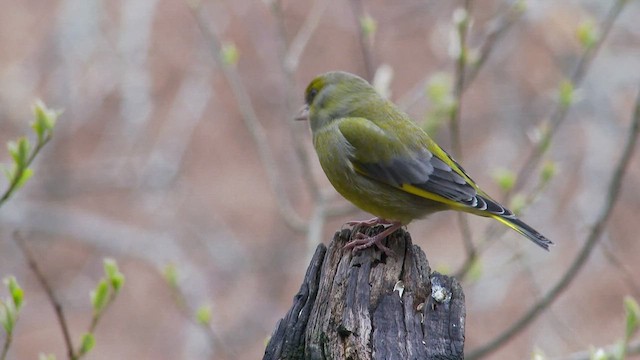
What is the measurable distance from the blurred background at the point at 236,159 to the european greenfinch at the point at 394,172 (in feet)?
7.78

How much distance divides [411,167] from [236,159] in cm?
638

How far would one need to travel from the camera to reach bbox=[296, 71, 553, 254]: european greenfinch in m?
3.89

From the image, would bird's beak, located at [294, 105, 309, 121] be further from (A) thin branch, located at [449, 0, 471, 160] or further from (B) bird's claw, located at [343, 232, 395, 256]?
(B) bird's claw, located at [343, 232, 395, 256]

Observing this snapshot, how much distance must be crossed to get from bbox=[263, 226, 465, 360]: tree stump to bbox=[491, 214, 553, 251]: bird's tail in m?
0.93

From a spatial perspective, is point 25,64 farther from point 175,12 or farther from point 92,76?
point 175,12

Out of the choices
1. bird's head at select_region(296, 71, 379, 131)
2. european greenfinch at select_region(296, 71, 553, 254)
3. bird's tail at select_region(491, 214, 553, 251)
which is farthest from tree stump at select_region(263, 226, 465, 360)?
bird's head at select_region(296, 71, 379, 131)

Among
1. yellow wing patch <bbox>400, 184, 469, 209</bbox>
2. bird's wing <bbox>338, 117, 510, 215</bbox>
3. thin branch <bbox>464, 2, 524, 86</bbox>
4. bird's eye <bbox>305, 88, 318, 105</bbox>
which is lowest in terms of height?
yellow wing patch <bbox>400, 184, 469, 209</bbox>

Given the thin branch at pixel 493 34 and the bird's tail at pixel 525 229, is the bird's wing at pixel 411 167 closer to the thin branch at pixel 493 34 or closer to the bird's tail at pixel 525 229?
the bird's tail at pixel 525 229

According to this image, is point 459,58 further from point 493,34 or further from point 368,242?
point 368,242

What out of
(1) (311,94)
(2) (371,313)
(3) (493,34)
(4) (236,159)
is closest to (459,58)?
(3) (493,34)

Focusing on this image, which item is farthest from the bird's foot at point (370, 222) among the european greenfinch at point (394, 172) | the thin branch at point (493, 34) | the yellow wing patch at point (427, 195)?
the thin branch at point (493, 34)

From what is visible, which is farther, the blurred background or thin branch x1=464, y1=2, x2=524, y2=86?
the blurred background

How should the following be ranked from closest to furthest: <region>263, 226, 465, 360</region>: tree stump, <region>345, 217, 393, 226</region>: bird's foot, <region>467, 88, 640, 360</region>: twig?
<region>263, 226, 465, 360</region>: tree stump
<region>345, 217, 393, 226</region>: bird's foot
<region>467, 88, 640, 360</region>: twig

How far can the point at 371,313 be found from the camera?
2.73m
